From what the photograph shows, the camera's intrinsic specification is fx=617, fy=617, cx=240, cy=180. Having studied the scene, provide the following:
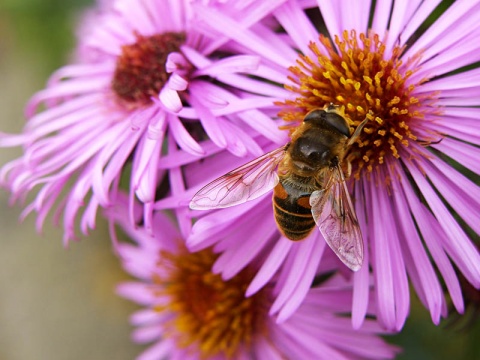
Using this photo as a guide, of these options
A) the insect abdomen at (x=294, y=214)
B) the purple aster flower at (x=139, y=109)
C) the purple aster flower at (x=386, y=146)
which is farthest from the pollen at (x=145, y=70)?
the insect abdomen at (x=294, y=214)

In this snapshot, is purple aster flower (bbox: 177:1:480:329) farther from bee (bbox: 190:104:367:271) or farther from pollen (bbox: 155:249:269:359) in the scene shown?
pollen (bbox: 155:249:269:359)

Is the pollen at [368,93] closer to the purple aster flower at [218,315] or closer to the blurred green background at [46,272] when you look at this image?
the purple aster flower at [218,315]

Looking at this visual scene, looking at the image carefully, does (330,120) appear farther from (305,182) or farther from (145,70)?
(145,70)

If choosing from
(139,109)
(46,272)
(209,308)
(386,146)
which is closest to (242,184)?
(386,146)

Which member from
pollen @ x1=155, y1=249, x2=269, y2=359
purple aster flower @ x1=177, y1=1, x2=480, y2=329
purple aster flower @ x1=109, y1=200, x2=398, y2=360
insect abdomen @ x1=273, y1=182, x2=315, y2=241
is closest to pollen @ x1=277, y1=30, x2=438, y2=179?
purple aster flower @ x1=177, y1=1, x2=480, y2=329

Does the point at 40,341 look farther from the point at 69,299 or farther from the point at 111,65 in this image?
the point at 111,65
